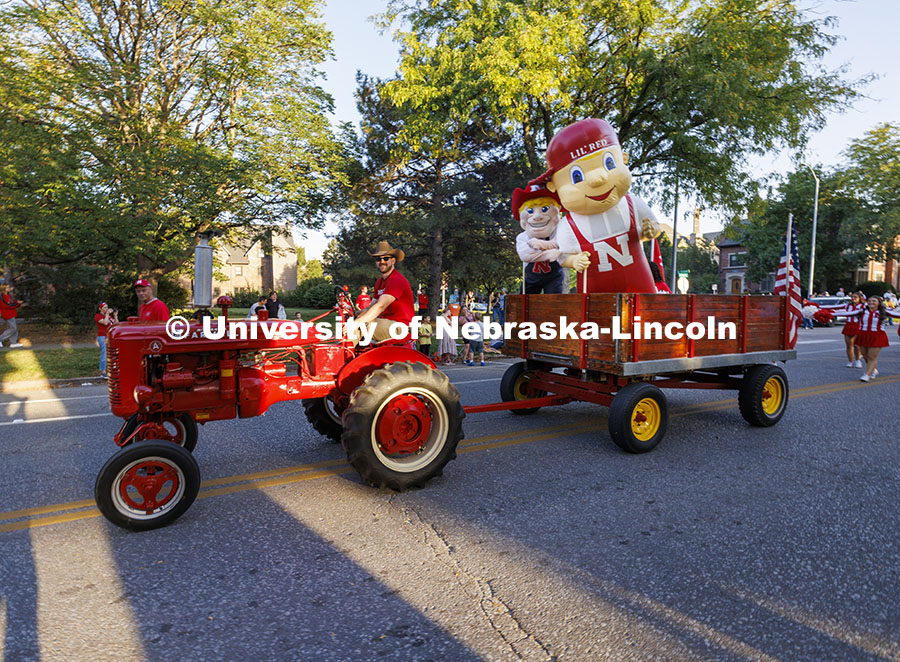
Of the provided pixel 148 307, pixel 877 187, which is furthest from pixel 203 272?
pixel 877 187

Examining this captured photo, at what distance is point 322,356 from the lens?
4.62 m

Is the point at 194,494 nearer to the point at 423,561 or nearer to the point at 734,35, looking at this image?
the point at 423,561

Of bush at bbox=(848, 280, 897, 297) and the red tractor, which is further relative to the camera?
bush at bbox=(848, 280, 897, 297)

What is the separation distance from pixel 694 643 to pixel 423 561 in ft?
4.76

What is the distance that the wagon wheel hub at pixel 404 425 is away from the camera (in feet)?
14.0

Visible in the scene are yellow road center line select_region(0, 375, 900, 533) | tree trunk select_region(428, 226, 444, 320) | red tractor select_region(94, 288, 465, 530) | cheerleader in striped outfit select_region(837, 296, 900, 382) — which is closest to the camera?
red tractor select_region(94, 288, 465, 530)

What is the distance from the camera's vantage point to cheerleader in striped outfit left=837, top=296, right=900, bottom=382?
33.4 ft

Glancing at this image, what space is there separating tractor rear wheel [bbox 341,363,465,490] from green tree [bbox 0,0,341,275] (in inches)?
460

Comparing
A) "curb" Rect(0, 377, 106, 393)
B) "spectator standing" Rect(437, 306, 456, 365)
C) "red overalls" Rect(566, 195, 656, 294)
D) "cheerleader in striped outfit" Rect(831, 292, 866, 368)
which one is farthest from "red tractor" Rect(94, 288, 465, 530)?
"cheerleader in striped outfit" Rect(831, 292, 866, 368)

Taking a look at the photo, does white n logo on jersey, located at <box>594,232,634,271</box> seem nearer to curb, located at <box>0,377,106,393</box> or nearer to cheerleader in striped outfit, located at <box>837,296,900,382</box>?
cheerleader in striped outfit, located at <box>837,296,900,382</box>

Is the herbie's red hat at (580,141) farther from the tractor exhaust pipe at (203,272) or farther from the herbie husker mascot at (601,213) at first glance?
the tractor exhaust pipe at (203,272)

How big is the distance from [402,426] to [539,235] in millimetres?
3930

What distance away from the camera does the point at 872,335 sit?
10305 mm

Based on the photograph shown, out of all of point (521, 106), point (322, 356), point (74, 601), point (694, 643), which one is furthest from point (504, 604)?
point (521, 106)
